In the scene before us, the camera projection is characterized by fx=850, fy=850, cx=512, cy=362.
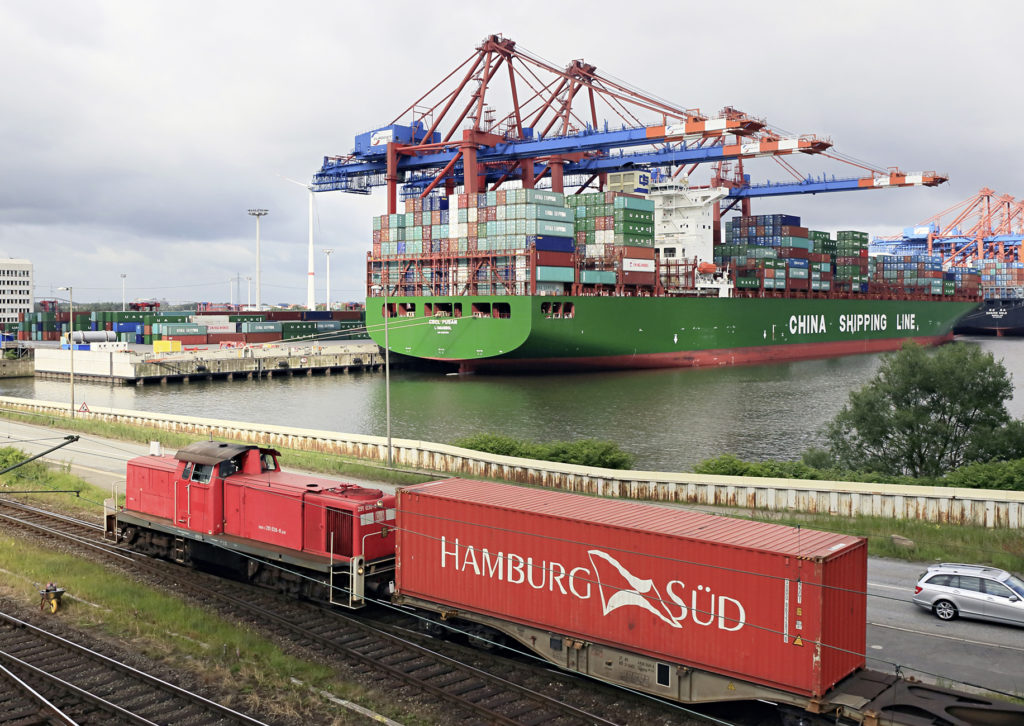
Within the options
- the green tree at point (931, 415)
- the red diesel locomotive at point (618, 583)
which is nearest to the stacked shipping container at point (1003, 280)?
the green tree at point (931, 415)

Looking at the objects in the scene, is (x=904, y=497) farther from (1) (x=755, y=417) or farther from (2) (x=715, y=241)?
(2) (x=715, y=241)

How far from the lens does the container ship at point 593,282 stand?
247 feet

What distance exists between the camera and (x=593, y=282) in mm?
79812

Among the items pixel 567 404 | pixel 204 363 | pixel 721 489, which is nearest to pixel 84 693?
pixel 721 489

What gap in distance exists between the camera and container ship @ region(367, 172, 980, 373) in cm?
7538

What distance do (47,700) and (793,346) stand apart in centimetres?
10121

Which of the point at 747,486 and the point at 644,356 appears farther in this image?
the point at 644,356

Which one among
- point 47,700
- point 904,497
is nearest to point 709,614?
point 47,700

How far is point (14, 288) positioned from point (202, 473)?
605ft

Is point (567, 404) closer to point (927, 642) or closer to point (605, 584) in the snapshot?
point (927, 642)

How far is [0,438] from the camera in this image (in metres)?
42.3

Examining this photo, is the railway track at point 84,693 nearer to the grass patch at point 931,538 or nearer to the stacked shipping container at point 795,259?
the grass patch at point 931,538

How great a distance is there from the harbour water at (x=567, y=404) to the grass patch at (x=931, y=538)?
1444 centimetres

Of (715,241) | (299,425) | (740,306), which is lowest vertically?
(299,425)
